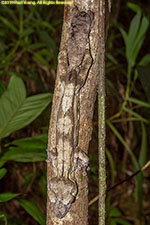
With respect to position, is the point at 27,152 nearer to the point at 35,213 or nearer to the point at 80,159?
the point at 35,213

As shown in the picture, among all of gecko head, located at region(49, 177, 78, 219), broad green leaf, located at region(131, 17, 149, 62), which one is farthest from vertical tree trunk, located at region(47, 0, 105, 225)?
broad green leaf, located at region(131, 17, 149, 62)

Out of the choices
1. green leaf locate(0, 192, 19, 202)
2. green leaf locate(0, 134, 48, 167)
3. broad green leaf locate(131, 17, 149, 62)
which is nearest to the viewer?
green leaf locate(0, 192, 19, 202)

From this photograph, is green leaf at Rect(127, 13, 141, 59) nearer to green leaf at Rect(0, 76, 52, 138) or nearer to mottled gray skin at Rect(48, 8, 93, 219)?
green leaf at Rect(0, 76, 52, 138)

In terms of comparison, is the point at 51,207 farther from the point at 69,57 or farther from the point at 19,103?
the point at 19,103

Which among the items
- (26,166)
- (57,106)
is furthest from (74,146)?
(26,166)


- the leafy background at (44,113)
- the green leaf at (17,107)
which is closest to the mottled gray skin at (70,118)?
the leafy background at (44,113)
